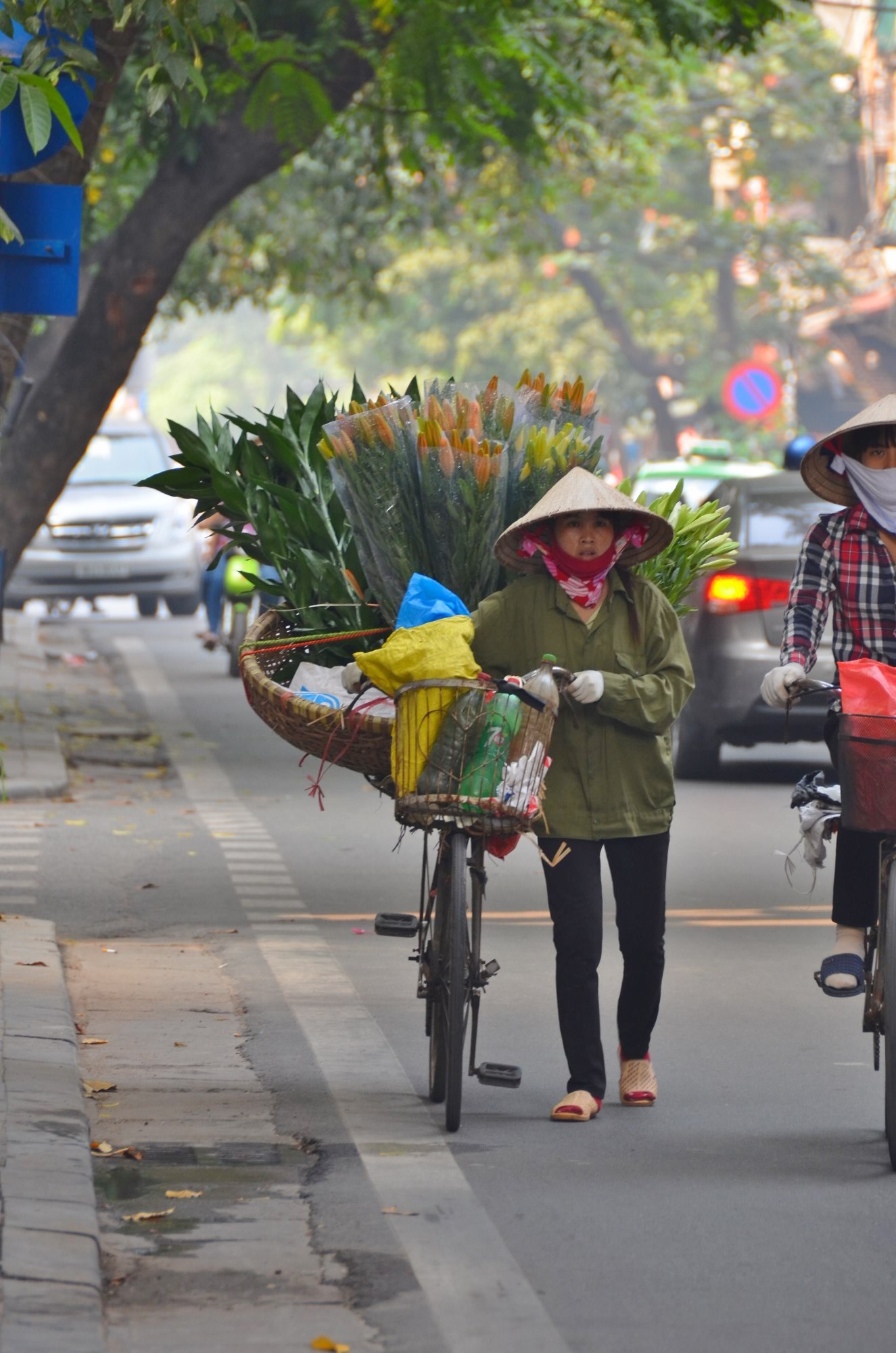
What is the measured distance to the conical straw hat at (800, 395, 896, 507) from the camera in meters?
5.68

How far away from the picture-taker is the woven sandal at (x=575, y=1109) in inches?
226

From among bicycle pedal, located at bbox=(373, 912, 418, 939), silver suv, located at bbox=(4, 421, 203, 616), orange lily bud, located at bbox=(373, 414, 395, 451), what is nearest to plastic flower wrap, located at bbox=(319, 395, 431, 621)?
orange lily bud, located at bbox=(373, 414, 395, 451)

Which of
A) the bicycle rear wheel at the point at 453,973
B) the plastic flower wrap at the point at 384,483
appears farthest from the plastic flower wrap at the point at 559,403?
the bicycle rear wheel at the point at 453,973

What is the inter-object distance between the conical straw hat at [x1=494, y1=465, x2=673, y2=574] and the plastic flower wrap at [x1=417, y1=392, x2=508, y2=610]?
0.37ft

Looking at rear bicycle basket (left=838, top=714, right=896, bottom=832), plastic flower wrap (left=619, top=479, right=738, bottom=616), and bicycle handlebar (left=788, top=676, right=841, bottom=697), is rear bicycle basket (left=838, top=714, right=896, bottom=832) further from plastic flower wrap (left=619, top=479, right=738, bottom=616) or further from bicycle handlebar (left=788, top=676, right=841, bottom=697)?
plastic flower wrap (left=619, top=479, right=738, bottom=616)

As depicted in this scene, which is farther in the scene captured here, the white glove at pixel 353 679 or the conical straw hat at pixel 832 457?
the conical straw hat at pixel 832 457

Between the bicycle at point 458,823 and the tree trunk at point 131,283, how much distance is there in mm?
10647

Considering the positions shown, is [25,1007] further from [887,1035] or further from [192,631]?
[192,631]

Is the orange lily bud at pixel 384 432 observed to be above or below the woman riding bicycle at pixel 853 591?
above

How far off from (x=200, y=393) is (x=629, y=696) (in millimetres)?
105429

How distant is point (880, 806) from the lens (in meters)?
5.15

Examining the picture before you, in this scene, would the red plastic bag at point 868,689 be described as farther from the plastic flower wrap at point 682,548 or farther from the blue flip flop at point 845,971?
the plastic flower wrap at point 682,548

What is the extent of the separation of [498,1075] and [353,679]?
1.05 metres

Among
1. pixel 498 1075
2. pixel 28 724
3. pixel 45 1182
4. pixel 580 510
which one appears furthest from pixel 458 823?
pixel 28 724
